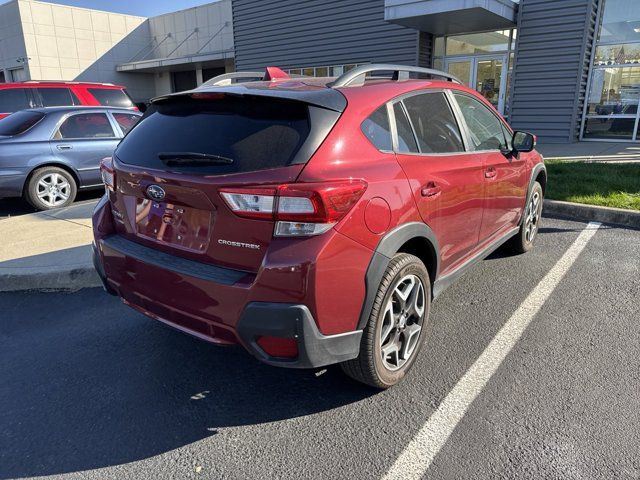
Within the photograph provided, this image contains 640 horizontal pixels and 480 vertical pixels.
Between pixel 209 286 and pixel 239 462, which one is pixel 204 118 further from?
pixel 239 462

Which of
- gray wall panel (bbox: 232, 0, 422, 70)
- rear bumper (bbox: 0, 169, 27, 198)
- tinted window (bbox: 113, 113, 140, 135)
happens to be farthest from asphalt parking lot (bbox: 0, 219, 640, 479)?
gray wall panel (bbox: 232, 0, 422, 70)

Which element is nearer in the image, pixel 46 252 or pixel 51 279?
pixel 51 279

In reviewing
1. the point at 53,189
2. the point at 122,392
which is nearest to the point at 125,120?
the point at 53,189

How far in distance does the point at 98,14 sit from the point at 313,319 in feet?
107

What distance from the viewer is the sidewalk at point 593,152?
32.6 ft

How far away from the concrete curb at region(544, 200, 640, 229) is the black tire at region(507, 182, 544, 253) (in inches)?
63.6

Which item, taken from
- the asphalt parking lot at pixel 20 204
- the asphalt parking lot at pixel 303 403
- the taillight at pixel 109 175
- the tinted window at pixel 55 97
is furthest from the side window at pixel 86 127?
the taillight at pixel 109 175

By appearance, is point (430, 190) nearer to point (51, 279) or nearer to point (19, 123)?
point (51, 279)

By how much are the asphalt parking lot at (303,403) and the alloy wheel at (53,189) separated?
12.2ft

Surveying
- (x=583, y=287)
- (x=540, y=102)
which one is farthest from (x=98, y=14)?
(x=583, y=287)

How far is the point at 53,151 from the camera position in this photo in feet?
23.4

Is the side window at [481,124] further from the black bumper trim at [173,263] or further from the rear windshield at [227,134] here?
the black bumper trim at [173,263]

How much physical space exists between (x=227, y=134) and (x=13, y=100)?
10210 mm

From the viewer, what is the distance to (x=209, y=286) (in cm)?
234
